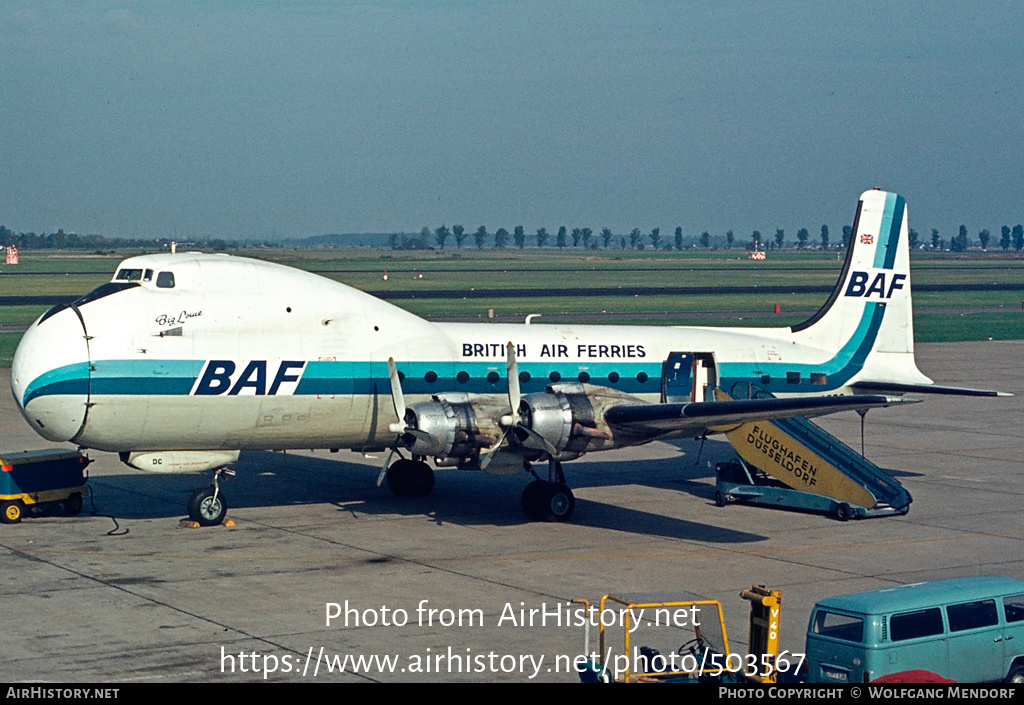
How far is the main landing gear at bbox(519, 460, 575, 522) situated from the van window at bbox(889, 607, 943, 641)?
34.3 ft

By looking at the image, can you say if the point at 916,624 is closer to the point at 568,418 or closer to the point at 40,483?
the point at 568,418

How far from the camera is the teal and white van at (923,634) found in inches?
496

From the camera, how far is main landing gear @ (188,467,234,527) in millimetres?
22172

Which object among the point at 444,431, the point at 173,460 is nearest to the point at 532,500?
the point at 444,431

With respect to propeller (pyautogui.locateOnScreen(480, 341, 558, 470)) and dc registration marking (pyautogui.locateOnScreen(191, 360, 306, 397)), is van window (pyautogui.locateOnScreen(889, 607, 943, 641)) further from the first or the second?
dc registration marking (pyautogui.locateOnScreen(191, 360, 306, 397))

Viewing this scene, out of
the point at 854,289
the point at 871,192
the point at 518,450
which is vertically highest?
the point at 871,192

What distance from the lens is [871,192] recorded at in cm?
2881

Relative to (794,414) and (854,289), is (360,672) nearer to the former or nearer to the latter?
(794,414)

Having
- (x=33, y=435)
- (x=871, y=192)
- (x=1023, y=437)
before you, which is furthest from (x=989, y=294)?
(x=33, y=435)

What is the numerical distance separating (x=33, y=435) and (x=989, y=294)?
308ft

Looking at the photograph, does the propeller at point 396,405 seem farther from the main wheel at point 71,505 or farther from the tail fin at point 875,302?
the tail fin at point 875,302

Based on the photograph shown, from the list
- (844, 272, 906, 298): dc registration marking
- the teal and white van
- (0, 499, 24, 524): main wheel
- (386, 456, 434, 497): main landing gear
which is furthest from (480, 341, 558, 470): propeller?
(844, 272, 906, 298): dc registration marking

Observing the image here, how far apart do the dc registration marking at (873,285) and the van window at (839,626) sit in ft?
53.8

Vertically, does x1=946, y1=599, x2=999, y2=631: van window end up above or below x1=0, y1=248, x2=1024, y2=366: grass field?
below
